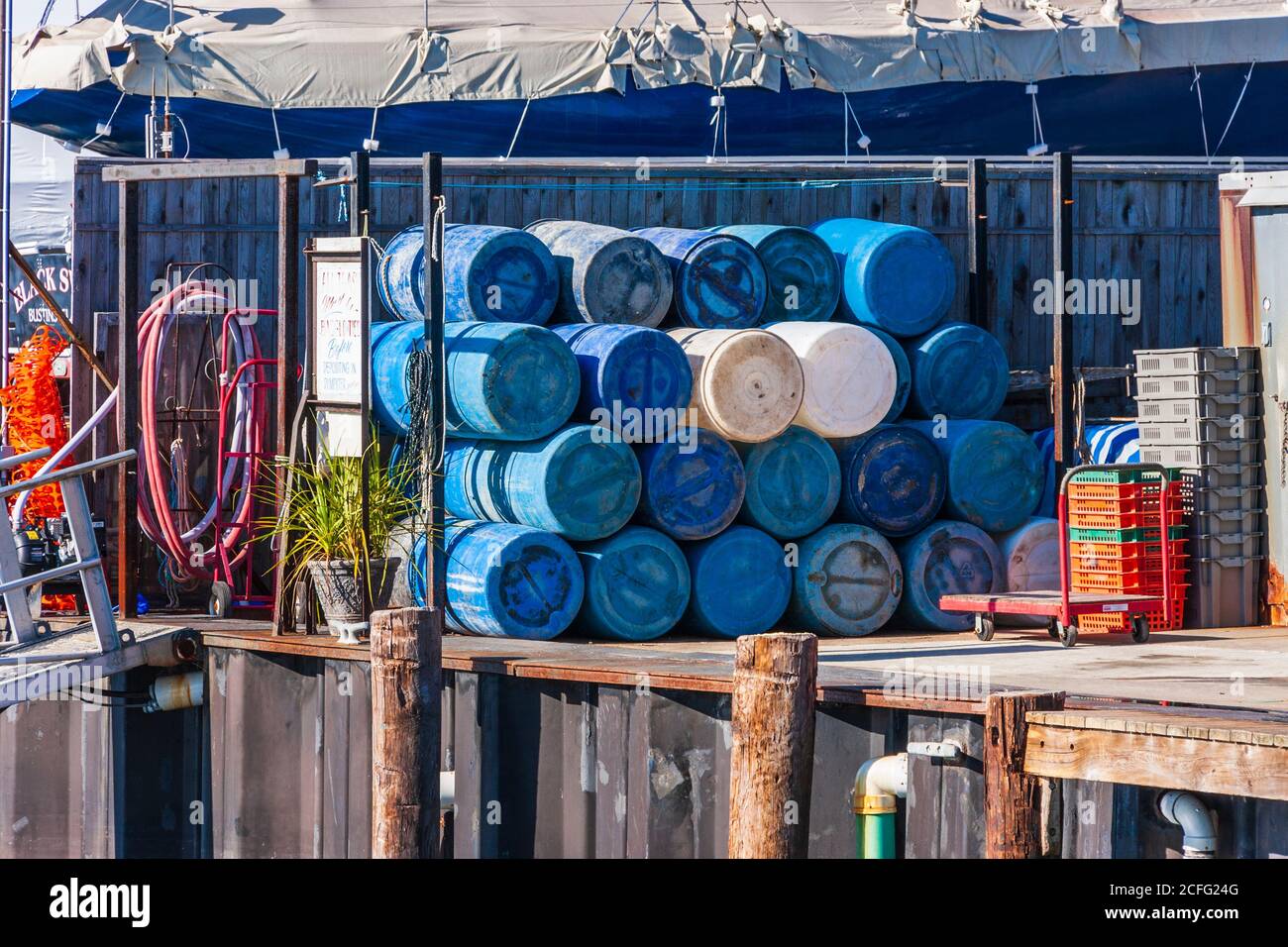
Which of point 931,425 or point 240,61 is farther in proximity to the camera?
point 240,61

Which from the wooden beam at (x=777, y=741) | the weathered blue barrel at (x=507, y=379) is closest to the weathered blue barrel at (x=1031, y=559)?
the weathered blue barrel at (x=507, y=379)

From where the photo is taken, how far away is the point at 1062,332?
555 inches

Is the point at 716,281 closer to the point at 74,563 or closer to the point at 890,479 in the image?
the point at 890,479

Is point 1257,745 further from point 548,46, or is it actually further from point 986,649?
point 548,46

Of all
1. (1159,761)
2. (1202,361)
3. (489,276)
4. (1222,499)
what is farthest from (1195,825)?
(489,276)

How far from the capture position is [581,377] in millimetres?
12297

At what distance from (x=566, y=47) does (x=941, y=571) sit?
25.9 feet

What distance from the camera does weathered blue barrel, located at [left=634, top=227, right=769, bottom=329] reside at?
13328 mm

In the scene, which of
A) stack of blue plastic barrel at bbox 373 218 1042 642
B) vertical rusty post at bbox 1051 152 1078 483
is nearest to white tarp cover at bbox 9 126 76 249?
stack of blue plastic barrel at bbox 373 218 1042 642

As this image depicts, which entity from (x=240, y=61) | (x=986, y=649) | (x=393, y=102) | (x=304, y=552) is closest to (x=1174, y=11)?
(x=393, y=102)

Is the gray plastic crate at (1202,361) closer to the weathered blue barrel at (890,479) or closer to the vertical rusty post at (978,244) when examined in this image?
the weathered blue barrel at (890,479)

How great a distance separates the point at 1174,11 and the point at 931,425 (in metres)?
9.25
